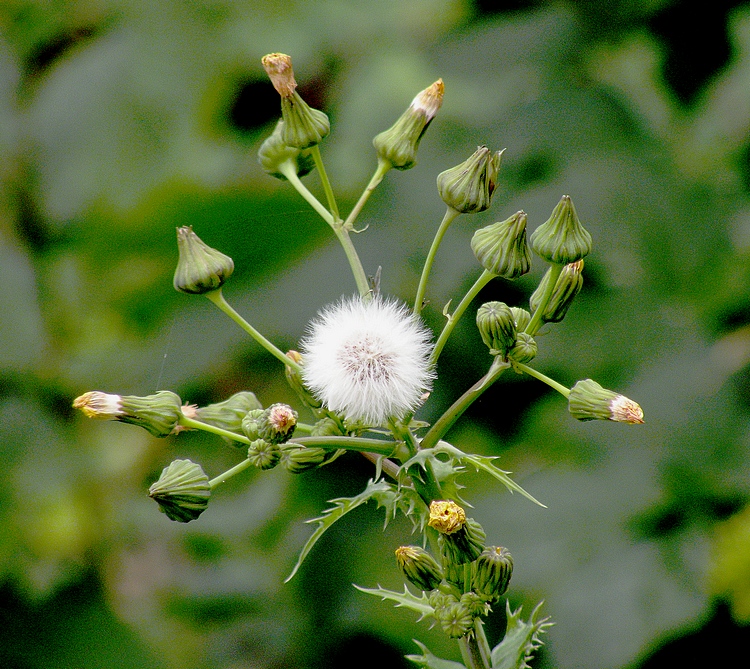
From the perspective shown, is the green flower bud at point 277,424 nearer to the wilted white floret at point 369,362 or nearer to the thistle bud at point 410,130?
the wilted white floret at point 369,362

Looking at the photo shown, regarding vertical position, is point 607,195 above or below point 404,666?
above

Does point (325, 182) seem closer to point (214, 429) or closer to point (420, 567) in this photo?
point (214, 429)

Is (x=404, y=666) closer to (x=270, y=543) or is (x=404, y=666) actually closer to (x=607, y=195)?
(x=270, y=543)

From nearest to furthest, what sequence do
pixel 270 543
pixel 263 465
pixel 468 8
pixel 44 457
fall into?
pixel 263 465 < pixel 270 543 < pixel 44 457 < pixel 468 8

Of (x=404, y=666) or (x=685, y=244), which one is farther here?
(x=685, y=244)

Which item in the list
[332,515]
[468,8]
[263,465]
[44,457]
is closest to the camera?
[263,465]

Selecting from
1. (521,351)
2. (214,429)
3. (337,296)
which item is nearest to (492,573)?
(521,351)

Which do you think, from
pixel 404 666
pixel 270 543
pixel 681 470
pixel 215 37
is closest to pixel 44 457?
pixel 270 543

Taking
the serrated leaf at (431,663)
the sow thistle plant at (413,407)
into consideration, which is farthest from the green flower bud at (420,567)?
the serrated leaf at (431,663)
